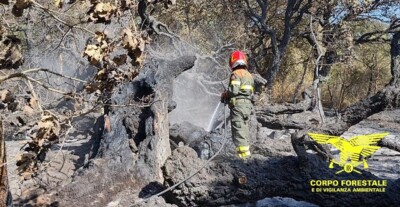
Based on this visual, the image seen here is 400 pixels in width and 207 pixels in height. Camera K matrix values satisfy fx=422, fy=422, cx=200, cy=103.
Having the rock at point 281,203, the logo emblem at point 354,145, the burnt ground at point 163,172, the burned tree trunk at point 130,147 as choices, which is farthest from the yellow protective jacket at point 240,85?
the rock at point 281,203

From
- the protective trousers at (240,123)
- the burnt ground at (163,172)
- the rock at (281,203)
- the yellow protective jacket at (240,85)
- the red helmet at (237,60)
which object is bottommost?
the rock at (281,203)

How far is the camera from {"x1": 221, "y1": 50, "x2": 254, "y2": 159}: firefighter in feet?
16.9

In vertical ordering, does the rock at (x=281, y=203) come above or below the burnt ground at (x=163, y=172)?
below

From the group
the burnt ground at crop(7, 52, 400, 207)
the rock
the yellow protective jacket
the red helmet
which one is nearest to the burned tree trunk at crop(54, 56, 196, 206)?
the burnt ground at crop(7, 52, 400, 207)

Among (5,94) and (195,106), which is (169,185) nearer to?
(5,94)

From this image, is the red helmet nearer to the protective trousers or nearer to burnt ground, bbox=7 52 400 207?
the protective trousers

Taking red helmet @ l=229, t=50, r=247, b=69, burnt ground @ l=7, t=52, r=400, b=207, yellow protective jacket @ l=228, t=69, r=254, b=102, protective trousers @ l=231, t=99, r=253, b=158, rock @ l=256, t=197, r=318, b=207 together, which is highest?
red helmet @ l=229, t=50, r=247, b=69

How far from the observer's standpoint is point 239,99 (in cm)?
530

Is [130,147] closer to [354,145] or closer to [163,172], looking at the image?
[163,172]

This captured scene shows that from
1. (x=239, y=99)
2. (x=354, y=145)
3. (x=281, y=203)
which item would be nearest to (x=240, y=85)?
(x=239, y=99)

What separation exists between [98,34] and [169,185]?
207 centimetres

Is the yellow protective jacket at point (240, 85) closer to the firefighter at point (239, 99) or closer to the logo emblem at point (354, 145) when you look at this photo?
the firefighter at point (239, 99)

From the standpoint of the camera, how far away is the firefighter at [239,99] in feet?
16.9

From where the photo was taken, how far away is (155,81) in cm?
549
